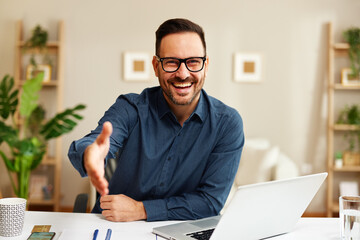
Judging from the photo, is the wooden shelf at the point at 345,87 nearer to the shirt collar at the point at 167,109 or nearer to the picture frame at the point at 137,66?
the picture frame at the point at 137,66

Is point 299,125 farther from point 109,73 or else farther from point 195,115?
point 195,115

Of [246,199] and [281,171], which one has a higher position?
[246,199]

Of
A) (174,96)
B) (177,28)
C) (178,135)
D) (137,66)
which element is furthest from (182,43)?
(137,66)

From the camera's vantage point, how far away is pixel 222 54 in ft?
13.8

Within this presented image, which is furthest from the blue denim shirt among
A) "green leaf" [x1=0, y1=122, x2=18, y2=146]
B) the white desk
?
"green leaf" [x1=0, y1=122, x2=18, y2=146]

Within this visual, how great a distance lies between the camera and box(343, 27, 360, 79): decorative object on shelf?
3930 millimetres

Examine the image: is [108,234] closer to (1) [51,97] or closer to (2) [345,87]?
(1) [51,97]

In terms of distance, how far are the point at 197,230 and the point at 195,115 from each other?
525mm

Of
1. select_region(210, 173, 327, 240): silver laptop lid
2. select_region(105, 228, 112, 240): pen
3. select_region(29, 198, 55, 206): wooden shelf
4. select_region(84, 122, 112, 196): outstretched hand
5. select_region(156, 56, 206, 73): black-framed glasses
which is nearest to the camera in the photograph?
select_region(84, 122, 112, 196): outstretched hand

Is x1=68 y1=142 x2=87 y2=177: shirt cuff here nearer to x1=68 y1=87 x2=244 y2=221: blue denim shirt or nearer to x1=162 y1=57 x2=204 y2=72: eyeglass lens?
x1=68 y1=87 x2=244 y2=221: blue denim shirt

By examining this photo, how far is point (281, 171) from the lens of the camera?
3.47m

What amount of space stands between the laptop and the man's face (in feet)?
1.60

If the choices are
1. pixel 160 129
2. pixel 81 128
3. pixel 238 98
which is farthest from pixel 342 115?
pixel 160 129

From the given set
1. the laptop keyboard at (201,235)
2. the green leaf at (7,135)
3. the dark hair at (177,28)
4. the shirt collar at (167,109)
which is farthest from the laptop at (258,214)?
the green leaf at (7,135)
